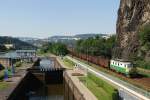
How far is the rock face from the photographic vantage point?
99250 mm

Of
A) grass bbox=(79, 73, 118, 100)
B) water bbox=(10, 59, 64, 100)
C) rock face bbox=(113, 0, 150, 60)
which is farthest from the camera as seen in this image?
rock face bbox=(113, 0, 150, 60)

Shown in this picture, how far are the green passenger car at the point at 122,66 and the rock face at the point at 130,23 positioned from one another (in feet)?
88.3

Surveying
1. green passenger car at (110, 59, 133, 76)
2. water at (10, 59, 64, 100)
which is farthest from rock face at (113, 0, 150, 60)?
green passenger car at (110, 59, 133, 76)

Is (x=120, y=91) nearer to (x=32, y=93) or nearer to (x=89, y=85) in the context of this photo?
(x=89, y=85)

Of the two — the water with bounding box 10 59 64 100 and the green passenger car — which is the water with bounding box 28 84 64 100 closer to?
the water with bounding box 10 59 64 100

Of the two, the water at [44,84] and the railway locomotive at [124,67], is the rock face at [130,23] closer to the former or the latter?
the water at [44,84]

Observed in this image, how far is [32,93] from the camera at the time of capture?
76.9 m

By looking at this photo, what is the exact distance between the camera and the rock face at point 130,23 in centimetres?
9925

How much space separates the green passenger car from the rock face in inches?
1060

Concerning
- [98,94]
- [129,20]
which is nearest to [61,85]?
[129,20]

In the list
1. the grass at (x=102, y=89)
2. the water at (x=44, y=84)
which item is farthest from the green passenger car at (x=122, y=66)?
the water at (x=44, y=84)

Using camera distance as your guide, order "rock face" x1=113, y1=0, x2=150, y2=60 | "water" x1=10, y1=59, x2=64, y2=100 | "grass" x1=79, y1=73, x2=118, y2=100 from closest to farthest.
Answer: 1. "grass" x1=79, y1=73, x2=118, y2=100
2. "water" x1=10, y1=59, x2=64, y2=100
3. "rock face" x1=113, y1=0, x2=150, y2=60

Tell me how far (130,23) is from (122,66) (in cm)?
4836

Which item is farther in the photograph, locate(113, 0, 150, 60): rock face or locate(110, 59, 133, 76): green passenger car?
locate(113, 0, 150, 60): rock face
